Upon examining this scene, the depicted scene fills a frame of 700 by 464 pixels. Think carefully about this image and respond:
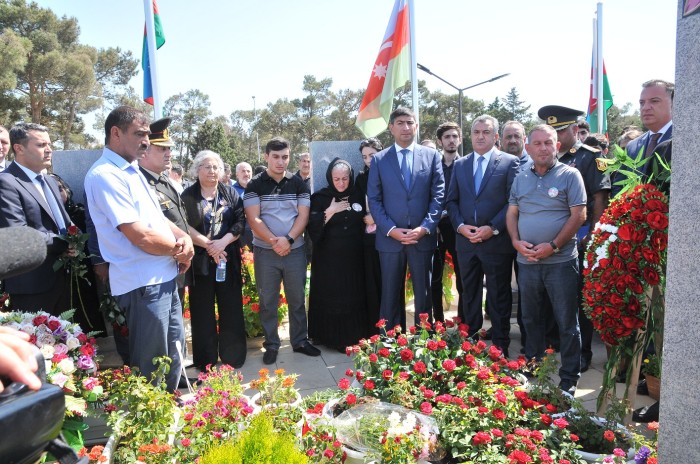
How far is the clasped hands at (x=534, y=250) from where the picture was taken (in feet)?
12.1

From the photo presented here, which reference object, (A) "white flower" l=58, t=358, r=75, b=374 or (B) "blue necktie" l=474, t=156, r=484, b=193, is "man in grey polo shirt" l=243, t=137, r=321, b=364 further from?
(A) "white flower" l=58, t=358, r=75, b=374

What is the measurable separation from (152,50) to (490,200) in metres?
5.08

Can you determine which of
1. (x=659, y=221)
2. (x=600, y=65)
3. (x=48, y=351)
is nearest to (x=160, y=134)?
(x=48, y=351)

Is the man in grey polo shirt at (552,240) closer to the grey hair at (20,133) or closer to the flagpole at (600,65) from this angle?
the grey hair at (20,133)

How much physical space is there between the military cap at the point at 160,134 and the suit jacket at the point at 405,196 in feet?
5.92

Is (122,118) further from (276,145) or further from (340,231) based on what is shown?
(340,231)

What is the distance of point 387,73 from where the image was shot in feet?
20.9

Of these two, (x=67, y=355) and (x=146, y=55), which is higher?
(x=146, y=55)

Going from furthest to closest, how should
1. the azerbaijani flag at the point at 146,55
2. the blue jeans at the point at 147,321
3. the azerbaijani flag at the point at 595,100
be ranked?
1. the azerbaijani flag at the point at 595,100
2. the azerbaijani flag at the point at 146,55
3. the blue jeans at the point at 147,321

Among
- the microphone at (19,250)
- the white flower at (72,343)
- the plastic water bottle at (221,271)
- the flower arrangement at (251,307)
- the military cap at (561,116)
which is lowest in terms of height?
the flower arrangement at (251,307)

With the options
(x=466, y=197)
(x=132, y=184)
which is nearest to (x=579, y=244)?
(x=466, y=197)

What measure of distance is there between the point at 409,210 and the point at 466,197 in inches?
21.2

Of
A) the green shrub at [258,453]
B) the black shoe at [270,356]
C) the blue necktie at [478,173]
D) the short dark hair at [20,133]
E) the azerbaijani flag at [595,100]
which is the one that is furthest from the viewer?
the azerbaijani flag at [595,100]

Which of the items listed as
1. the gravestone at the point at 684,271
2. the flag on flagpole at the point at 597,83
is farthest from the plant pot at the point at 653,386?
the flag on flagpole at the point at 597,83
